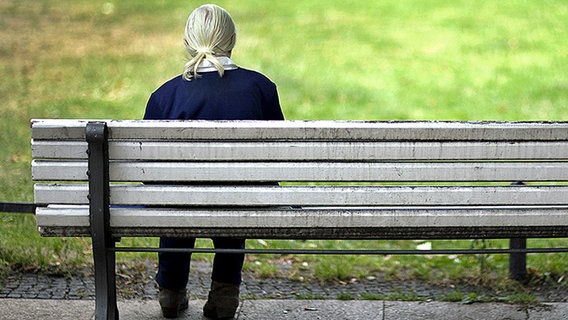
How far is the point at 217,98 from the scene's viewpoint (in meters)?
4.41

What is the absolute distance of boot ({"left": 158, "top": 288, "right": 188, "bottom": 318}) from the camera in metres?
4.69

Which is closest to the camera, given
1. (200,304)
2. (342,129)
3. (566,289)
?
(342,129)

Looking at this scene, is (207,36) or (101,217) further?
(207,36)

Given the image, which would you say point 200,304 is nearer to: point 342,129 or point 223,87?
point 223,87

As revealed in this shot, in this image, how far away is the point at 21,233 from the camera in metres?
6.03

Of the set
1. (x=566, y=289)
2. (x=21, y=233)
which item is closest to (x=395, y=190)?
(x=566, y=289)

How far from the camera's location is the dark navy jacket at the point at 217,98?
441 centimetres

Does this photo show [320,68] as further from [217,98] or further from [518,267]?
[217,98]

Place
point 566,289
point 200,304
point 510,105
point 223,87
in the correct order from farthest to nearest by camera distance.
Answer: point 510,105
point 566,289
point 200,304
point 223,87

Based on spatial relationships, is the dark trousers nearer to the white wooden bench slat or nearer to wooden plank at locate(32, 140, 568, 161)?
the white wooden bench slat

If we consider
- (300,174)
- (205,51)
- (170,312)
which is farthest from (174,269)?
(300,174)

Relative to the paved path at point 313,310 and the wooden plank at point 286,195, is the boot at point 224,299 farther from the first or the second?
the wooden plank at point 286,195

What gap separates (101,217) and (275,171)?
24.9 inches

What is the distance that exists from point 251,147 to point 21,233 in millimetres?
2603
